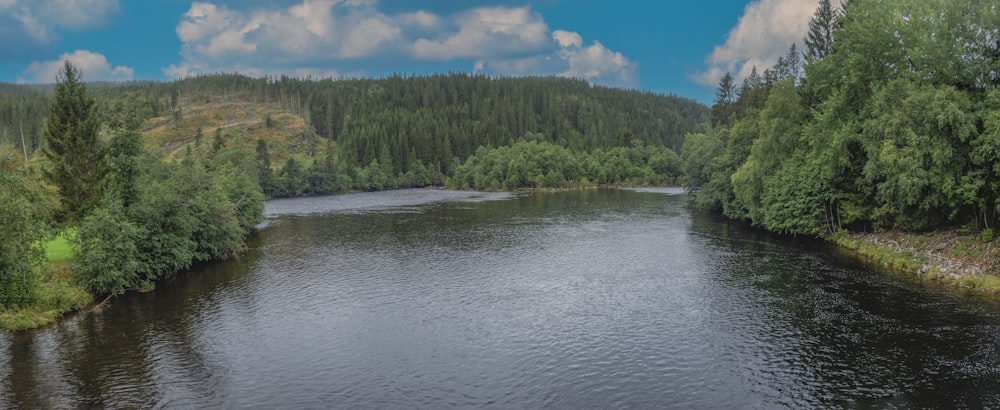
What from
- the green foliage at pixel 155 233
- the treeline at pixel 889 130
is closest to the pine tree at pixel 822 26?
the treeline at pixel 889 130

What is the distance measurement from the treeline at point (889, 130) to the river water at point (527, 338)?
6601 mm

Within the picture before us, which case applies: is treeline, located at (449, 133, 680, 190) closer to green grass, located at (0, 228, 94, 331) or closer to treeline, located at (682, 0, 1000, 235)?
treeline, located at (682, 0, 1000, 235)

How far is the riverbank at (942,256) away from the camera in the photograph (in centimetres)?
3944

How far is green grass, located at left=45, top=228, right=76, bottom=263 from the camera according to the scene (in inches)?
1640

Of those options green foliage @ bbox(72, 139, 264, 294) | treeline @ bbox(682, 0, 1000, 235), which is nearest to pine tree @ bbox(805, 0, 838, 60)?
treeline @ bbox(682, 0, 1000, 235)

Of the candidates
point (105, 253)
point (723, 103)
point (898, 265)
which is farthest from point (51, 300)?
point (723, 103)

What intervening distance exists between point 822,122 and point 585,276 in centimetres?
3181

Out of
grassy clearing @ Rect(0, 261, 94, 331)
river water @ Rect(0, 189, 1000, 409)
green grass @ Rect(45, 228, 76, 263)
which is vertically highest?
green grass @ Rect(45, 228, 76, 263)

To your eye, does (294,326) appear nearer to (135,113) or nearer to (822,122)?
(135,113)

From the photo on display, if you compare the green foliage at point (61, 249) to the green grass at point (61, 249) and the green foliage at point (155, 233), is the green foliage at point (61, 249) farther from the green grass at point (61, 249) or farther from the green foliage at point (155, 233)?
the green foliage at point (155, 233)

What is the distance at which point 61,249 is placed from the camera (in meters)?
46.4

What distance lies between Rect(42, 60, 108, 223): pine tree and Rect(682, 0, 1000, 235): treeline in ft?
219

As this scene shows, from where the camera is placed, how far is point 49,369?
28.0 metres

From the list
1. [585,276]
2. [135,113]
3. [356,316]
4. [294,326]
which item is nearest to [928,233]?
[585,276]
